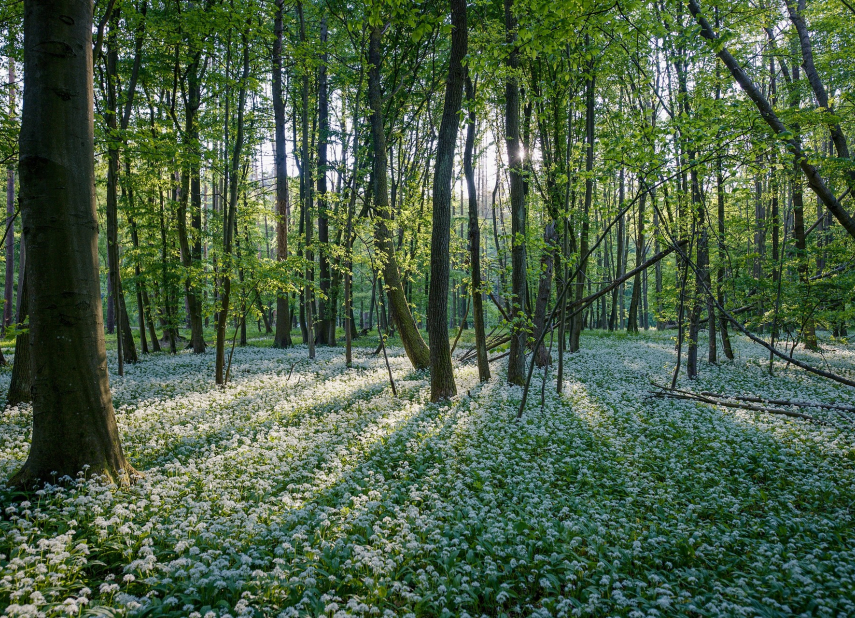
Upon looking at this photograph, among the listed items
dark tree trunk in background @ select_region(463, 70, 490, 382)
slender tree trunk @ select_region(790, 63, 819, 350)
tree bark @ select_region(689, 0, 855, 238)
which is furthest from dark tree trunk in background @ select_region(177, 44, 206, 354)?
slender tree trunk @ select_region(790, 63, 819, 350)

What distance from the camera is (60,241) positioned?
4.60 metres

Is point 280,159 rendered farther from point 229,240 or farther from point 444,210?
point 444,210

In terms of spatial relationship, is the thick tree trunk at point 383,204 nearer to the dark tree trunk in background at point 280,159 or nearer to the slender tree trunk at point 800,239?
the dark tree trunk in background at point 280,159

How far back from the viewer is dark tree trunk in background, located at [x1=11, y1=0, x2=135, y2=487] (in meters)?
4.54

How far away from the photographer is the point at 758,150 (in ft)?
23.2

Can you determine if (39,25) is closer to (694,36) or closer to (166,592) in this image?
(166,592)

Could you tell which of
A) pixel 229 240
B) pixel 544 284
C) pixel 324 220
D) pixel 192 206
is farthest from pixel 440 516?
pixel 192 206

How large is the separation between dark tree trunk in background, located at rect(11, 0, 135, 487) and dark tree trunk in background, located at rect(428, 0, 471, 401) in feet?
19.2

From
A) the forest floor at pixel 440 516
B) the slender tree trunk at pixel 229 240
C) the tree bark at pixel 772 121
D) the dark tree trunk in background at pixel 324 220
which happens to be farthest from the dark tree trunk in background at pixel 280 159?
the tree bark at pixel 772 121

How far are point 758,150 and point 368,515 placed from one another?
27.2 ft

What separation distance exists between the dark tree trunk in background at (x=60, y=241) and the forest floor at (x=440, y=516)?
512 mm

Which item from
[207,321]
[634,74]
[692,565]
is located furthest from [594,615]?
[207,321]

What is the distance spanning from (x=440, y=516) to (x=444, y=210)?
21.5ft

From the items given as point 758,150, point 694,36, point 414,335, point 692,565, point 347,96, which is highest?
point 347,96
